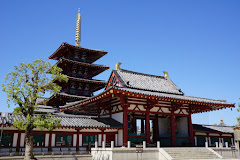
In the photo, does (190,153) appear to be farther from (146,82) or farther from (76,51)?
(76,51)

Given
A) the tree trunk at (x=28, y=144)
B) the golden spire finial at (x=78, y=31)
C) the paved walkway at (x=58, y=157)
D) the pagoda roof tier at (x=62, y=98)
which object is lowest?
the paved walkway at (x=58, y=157)

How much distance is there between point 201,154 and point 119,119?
27.2 ft

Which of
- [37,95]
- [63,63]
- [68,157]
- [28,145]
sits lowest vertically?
[68,157]

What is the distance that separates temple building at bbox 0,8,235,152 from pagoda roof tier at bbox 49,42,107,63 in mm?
640

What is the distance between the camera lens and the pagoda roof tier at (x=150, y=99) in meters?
19.0

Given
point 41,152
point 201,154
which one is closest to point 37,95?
point 41,152

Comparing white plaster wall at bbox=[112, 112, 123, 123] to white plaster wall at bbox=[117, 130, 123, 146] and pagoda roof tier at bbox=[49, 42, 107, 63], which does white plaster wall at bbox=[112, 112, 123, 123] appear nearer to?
white plaster wall at bbox=[117, 130, 123, 146]

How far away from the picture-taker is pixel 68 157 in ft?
63.1

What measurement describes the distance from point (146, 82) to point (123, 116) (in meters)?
7.24

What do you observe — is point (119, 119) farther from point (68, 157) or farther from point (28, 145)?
point (28, 145)

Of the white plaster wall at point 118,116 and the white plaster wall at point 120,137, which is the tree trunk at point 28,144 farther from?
the white plaster wall at point 118,116

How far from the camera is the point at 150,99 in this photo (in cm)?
2186

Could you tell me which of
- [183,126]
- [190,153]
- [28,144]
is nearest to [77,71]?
[183,126]

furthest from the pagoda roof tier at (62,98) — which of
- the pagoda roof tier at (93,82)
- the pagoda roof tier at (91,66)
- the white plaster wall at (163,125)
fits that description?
the white plaster wall at (163,125)
